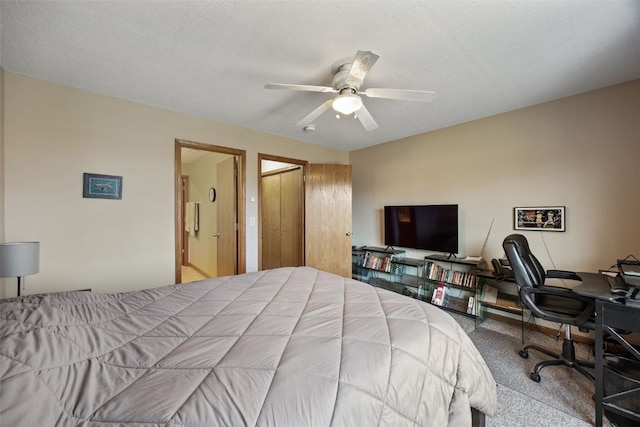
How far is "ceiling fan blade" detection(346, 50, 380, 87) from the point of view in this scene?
1553 millimetres

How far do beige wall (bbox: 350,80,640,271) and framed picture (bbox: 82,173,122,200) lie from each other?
386 centimetres

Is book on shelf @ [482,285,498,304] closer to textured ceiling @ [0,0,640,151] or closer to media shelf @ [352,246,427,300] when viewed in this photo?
media shelf @ [352,246,427,300]

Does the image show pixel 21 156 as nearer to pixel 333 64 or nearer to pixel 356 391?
pixel 333 64

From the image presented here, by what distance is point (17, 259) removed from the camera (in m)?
1.84

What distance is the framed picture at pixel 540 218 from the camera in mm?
2752

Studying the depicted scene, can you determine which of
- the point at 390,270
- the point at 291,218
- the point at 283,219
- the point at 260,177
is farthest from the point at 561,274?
the point at 283,219

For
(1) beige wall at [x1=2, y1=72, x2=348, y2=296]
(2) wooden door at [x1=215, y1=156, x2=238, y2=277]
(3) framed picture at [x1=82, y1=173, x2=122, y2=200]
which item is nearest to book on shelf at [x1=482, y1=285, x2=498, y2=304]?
(2) wooden door at [x1=215, y1=156, x2=238, y2=277]

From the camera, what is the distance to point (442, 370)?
1170 mm

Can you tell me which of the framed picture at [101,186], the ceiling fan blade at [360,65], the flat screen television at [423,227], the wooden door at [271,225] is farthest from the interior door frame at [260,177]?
the ceiling fan blade at [360,65]

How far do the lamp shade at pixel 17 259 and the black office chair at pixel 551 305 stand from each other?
147 inches

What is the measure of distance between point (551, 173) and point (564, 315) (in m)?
1.61

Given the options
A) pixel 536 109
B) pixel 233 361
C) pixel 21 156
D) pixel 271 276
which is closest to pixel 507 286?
pixel 536 109

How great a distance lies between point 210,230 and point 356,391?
4626 mm

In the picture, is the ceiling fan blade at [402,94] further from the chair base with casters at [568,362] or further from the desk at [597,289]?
the chair base with casters at [568,362]
